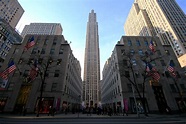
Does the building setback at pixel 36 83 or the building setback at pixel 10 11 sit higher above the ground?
the building setback at pixel 10 11

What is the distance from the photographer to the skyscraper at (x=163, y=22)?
91.1m

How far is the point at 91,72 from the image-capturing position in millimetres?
136750

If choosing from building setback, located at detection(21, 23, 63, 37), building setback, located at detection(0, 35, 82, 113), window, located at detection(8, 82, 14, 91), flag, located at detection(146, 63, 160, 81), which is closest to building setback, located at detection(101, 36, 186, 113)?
flag, located at detection(146, 63, 160, 81)

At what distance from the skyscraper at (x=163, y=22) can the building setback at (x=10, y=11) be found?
133m

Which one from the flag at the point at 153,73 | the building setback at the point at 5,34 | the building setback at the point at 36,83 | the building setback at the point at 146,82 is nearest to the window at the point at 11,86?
the building setback at the point at 36,83

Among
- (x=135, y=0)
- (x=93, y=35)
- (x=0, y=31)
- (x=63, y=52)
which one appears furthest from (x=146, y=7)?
(x=0, y=31)

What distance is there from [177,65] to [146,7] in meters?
118

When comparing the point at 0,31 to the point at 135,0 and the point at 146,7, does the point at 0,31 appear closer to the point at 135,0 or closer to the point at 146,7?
the point at 146,7

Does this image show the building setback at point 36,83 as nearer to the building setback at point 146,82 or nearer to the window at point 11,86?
the window at point 11,86

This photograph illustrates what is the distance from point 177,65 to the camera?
3769 centimetres

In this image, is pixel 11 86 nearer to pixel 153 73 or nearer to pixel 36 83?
pixel 36 83

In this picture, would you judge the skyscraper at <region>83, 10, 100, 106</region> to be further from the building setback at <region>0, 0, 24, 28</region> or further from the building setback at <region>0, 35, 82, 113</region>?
the building setback at <region>0, 35, 82, 113</region>

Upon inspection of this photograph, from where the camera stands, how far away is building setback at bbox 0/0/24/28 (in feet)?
316

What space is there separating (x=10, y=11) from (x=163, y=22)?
14386 cm
